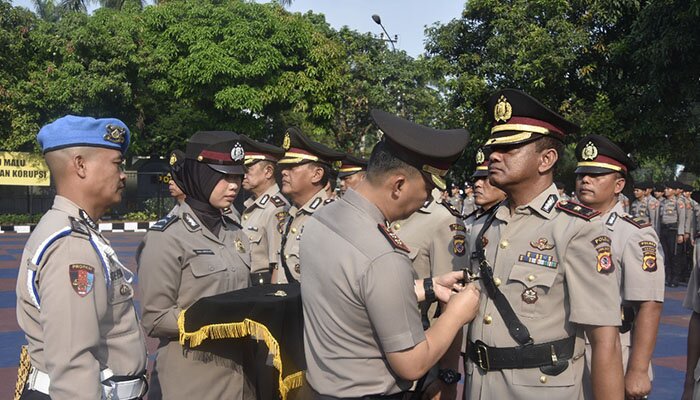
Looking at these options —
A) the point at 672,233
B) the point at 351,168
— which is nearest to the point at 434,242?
the point at 351,168

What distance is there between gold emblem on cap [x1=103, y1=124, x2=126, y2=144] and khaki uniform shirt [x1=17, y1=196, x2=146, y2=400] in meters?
0.30

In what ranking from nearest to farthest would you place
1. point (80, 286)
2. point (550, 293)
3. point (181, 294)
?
point (80, 286) → point (550, 293) → point (181, 294)

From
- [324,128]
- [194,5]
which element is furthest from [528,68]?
[194,5]

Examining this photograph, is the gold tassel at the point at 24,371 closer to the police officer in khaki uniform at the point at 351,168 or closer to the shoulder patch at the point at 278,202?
the shoulder patch at the point at 278,202

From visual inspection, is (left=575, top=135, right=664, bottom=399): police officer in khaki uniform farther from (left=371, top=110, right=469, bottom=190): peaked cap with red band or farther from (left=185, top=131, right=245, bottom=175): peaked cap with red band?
(left=185, top=131, right=245, bottom=175): peaked cap with red band

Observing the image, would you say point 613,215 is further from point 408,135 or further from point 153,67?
point 153,67

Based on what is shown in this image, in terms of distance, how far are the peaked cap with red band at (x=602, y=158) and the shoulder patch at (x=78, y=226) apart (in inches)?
120

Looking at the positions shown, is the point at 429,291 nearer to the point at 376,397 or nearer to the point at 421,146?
the point at 376,397

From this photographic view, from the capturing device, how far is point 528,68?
19578mm

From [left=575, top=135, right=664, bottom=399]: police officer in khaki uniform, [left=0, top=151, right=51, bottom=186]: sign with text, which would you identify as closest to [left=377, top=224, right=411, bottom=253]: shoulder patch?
[left=575, top=135, right=664, bottom=399]: police officer in khaki uniform

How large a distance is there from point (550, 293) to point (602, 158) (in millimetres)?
1715

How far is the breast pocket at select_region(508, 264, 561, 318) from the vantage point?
112 inches

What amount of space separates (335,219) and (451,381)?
124 centimetres

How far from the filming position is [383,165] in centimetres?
244
